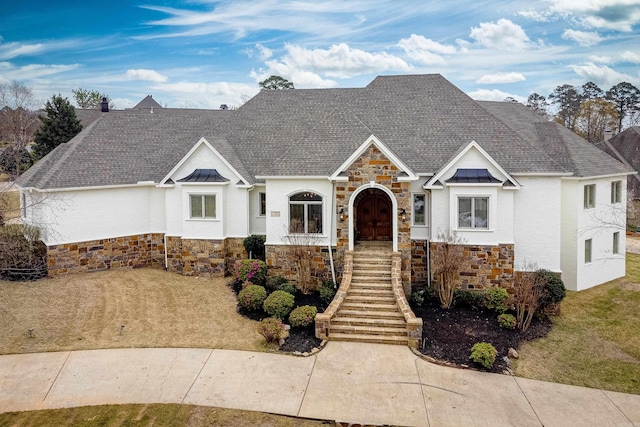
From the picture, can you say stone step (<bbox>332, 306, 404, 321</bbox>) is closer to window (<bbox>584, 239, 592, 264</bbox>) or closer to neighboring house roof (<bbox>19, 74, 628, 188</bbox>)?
neighboring house roof (<bbox>19, 74, 628, 188</bbox>)

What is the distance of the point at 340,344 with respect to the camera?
41.2 ft

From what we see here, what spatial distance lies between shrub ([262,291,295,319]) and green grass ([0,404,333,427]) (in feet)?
17.3

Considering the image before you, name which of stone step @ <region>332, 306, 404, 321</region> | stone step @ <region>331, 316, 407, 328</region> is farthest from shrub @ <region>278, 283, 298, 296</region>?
stone step @ <region>331, 316, 407, 328</region>

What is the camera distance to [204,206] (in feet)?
61.1

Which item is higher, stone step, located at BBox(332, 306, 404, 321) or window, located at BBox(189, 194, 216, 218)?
window, located at BBox(189, 194, 216, 218)

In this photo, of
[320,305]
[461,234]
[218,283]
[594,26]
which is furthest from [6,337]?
[594,26]

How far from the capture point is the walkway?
916 cm

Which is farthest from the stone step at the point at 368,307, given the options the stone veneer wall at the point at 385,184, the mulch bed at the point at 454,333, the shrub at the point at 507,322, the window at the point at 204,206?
the window at the point at 204,206

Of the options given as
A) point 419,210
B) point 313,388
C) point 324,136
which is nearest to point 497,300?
point 419,210

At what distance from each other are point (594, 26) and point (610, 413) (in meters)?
25.1

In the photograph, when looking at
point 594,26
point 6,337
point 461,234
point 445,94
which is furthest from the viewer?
point 594,26

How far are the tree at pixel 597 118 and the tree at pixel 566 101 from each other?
348 inches

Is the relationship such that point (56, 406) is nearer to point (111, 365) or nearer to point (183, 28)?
point (111, 365)

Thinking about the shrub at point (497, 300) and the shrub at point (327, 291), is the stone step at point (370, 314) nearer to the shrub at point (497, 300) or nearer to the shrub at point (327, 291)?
the shrub at point (327, 291)
